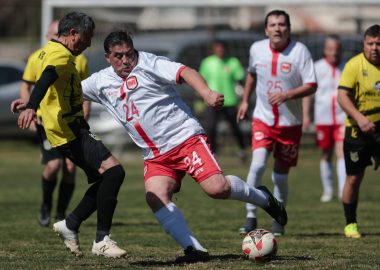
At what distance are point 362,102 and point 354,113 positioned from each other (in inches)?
12.5

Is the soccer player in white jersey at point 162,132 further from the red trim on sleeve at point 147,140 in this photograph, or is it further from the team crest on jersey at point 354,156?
the team crest on jersey at point 354,156

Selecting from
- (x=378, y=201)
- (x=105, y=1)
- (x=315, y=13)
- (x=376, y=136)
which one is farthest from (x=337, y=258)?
(x=315, y=13)

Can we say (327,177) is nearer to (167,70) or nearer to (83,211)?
(83,211)

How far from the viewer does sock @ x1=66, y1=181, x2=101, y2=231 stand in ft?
25.4

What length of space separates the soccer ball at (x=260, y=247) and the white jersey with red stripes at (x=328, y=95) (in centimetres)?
637

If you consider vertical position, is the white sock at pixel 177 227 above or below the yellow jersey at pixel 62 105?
below

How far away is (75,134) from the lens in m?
7.82

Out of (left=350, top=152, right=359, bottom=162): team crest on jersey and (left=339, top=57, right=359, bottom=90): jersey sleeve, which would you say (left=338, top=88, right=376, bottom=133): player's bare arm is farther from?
(left=350, top=152, right=359, bottom=162): team crest on jersey

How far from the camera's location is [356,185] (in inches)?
373

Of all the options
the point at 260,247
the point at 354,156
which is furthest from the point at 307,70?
the point at 260,247

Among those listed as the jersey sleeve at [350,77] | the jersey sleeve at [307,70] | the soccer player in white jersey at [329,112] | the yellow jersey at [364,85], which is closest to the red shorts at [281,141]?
the jersey sleeve at [307,70]

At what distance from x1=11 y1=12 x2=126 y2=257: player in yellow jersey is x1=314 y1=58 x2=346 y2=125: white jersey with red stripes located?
6.51 meters

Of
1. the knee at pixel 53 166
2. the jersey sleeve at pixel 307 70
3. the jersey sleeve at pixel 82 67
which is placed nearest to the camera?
the jersey sleeve at pixel 307 70

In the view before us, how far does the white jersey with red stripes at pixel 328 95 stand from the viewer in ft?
45.3
